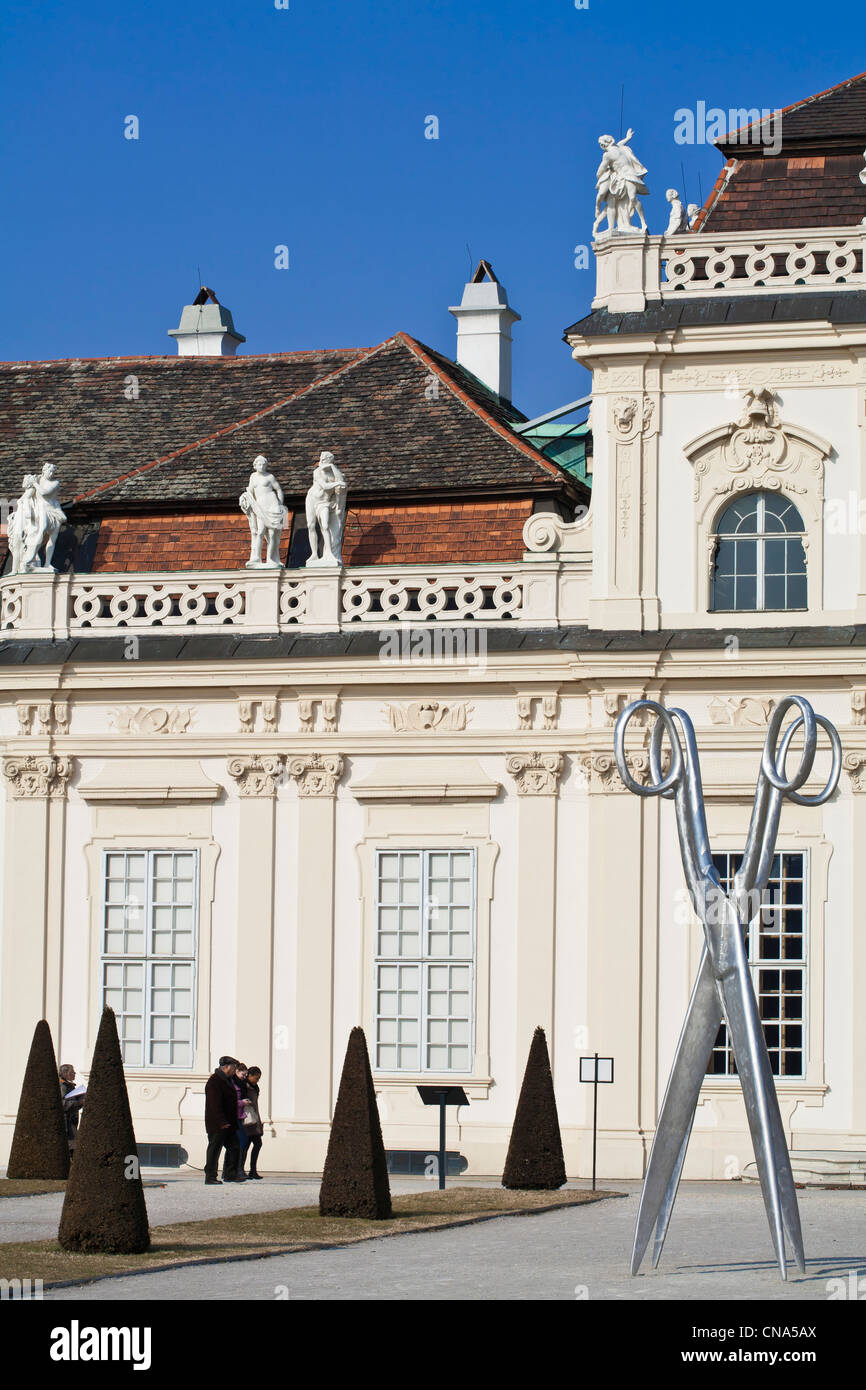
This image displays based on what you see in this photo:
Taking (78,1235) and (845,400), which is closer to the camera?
(78,1235)

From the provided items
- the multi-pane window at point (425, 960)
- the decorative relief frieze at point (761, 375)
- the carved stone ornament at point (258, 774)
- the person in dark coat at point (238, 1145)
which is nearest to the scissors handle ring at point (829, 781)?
the person in dark coat at point (238, 1145)

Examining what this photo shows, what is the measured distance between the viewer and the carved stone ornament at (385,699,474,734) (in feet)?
90.2

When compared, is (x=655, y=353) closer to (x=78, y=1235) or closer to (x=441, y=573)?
(x=441, y=573)

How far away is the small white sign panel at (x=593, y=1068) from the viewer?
24.7 m

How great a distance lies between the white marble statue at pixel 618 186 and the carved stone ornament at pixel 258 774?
688 centimetres

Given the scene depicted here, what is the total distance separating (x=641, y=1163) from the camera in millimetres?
26078

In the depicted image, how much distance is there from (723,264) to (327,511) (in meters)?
5.18

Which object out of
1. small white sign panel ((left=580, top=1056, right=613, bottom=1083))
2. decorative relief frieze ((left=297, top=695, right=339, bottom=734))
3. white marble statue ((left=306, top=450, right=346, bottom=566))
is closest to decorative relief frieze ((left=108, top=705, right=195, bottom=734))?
decorative relief frieze ((left=297, top=695, right=339, bottom=734))

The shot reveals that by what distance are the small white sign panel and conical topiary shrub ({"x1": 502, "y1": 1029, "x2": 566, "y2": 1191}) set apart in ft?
2.85

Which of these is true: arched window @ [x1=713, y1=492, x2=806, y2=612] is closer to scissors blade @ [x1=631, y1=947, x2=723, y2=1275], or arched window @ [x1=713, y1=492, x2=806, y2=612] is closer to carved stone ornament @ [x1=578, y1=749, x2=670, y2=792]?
carved stone ornament @ [x1=578, y1=749, x2=670, y2=792]

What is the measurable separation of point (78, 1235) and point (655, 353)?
13.4m

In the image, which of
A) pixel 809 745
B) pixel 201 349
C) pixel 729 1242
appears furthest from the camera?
pixel 201 349

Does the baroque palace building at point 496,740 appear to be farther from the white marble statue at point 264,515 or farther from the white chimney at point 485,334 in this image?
the white chimney at point 485,334

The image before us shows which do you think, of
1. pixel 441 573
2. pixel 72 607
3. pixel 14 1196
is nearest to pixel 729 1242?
pixel 14 1196
